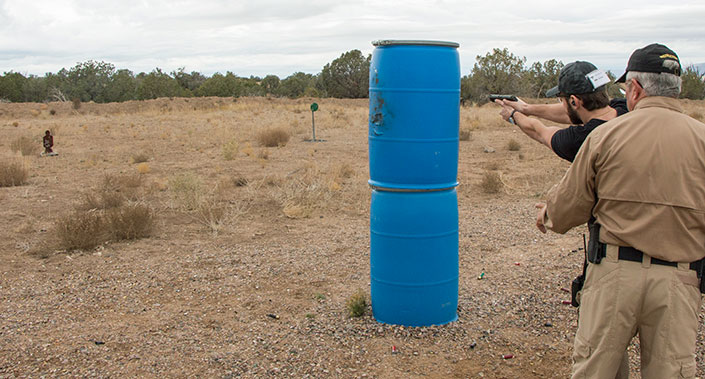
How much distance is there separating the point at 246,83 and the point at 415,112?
201 feet

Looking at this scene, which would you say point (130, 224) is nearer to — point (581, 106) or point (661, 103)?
point (581, 106)

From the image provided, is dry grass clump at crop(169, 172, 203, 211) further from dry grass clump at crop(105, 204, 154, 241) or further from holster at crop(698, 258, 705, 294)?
holster at crop(698, 258, 705, 294)

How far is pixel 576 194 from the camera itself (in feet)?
8.50

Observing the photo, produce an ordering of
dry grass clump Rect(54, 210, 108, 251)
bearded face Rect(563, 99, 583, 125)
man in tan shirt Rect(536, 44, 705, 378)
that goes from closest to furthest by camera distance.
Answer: man in tan shirt Rect(536, 44, 705, 378)
bearded face Rect(563, 99, 583, 125)
dry grass clump Rect(54, 210, 108, 251)

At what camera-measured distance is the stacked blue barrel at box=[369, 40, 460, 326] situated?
162 inches

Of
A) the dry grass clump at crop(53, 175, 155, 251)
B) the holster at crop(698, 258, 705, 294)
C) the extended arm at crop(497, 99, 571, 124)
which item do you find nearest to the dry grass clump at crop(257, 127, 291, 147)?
the dry grass clump at crop(53, 175, 155, 251)

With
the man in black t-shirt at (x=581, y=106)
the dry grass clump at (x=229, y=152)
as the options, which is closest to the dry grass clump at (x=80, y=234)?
the man in black t-shirt at (x=581, y=106)

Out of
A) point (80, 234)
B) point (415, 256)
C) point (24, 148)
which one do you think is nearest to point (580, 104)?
point (415, 256)

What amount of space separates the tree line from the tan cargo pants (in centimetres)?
3894

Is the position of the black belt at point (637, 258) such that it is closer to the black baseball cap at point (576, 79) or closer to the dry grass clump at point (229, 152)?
the black baseball cap at point (576, 79)

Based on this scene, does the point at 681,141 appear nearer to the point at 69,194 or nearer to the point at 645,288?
the point at 645,288

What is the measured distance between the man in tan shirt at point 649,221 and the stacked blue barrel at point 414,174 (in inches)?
65.0

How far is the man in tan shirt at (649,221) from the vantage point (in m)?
2.40

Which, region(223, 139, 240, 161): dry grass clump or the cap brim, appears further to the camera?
region(223, 139, 240, 161): dry grass clump
